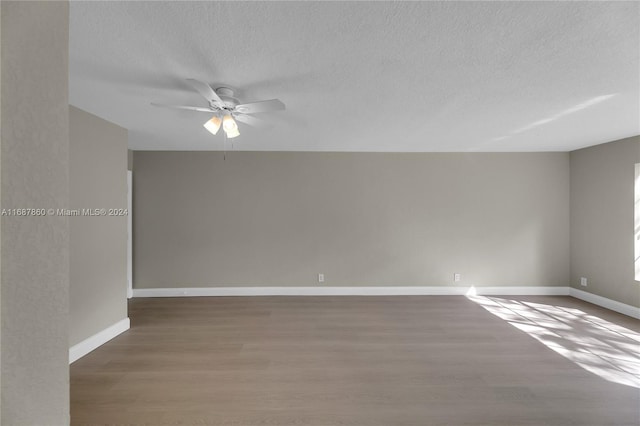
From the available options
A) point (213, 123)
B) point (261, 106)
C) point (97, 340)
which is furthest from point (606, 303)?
point (97, 340)

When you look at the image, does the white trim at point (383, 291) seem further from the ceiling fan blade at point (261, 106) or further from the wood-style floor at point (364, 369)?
the ceiling fan blade at point (261, 106)

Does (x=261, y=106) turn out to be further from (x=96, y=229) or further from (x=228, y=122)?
(x=96, y=229)

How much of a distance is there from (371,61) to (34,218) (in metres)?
1.78

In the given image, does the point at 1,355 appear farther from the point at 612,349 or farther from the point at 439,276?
the point at 439,276

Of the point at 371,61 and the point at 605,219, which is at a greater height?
the point at 371,61

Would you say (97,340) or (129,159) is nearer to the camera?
(97,340)

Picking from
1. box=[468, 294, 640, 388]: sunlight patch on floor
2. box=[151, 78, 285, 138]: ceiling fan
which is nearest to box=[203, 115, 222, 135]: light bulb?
box=[151, 78, 285, 138]: ceiling fan

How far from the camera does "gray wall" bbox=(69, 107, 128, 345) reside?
8.23ft

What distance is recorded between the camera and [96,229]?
2744 millimetres

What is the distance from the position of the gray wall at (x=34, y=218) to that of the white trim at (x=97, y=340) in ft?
8.77

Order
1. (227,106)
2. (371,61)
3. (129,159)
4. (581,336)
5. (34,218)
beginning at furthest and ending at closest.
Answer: (129,159)
(581,336)
(227,106)
(371,61)
(34,218)

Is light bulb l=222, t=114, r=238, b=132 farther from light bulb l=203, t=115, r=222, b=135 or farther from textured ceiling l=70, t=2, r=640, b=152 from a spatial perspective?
textured ceiling l=70, t=2, r=640, b=152

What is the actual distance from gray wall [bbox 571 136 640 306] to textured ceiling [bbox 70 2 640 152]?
89 centimetres

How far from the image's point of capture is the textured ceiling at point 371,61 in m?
1.34
